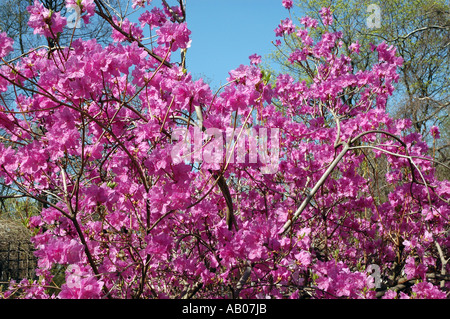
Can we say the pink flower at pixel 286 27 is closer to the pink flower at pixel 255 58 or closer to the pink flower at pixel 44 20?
the pink flower at pixel 255 58

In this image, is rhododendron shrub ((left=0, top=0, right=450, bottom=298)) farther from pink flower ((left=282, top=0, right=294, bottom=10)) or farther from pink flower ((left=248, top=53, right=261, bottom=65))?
pink flower ((left=282, top=0, right=294, bottom=10))

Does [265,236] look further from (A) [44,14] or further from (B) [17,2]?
(B) [17,2]

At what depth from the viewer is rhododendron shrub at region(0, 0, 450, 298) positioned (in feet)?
6.65

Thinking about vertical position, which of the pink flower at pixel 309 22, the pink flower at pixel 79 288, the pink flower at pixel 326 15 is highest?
the pink flower at pixel 326 15

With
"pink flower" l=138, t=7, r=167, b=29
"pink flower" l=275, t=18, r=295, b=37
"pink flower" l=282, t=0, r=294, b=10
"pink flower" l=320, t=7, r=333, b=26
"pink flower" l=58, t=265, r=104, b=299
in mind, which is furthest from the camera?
"pink flower" l=320, t=7, r=333, b=26

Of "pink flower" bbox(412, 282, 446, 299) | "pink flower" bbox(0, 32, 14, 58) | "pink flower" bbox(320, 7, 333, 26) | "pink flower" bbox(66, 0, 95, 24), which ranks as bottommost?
"pink flower" bbox(412, 282, 446, 299)

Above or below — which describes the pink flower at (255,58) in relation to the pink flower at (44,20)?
above

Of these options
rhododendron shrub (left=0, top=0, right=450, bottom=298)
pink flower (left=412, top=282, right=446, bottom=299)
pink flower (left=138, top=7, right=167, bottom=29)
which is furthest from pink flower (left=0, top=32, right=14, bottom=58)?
pink flower (left=412, top=282, right=446, bottom=299)

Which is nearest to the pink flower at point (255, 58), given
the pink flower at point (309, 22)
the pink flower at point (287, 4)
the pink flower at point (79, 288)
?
the pink flower at point (309, 22)

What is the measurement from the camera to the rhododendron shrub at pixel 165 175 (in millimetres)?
2027

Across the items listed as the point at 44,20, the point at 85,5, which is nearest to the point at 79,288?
the point at 44,20

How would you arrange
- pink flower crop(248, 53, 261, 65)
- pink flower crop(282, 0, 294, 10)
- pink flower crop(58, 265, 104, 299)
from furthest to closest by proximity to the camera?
pink flower crop(282, 0, 294, 10)
pink flower crop(248, 53, 261, 65)
pink flower crop(58, 265, 104, 299)

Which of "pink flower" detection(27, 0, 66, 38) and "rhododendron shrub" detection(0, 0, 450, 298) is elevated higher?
"pink flower" detection(27, 0, 66, 38)

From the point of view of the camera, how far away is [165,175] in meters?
2.16
